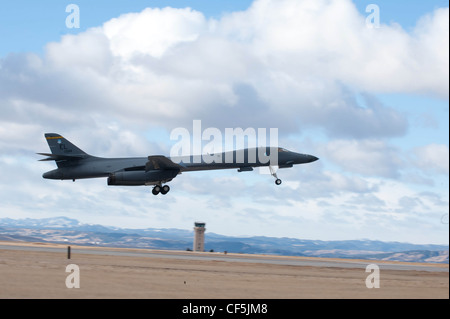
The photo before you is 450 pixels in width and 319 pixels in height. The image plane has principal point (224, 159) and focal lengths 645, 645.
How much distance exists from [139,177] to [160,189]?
9.80 ft

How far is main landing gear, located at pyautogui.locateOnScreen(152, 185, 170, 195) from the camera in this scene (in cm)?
6338

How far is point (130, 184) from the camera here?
62.0m

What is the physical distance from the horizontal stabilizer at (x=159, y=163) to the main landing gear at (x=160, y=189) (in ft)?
7.59

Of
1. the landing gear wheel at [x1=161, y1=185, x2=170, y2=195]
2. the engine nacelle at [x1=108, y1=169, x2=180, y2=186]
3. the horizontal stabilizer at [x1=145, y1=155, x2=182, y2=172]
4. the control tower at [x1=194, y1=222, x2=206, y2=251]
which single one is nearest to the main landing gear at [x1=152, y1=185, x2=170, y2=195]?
the landing gear wheel at [x1=161, y1=185, x2=170, y2=195]

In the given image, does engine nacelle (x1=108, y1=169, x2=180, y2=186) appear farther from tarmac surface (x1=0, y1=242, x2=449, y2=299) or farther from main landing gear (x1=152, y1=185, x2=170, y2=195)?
tarmac surface (x1=0, y1=242, x2=449, y2=299)

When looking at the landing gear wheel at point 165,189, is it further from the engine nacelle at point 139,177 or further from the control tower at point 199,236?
the control tower at point 199,236

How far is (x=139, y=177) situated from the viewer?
6156 centimetres

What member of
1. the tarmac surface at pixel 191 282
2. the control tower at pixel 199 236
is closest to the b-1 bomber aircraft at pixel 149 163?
the tarmac surface at pixel 191 282

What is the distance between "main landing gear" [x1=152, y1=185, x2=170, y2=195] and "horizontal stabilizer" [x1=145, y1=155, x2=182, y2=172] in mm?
2313
